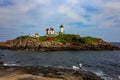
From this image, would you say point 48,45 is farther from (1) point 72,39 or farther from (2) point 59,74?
(2) point 59,74

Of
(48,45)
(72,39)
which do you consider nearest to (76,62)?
(48,45)

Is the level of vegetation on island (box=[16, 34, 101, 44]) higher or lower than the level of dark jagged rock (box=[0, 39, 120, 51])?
higher

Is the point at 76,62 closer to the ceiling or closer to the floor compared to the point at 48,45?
closer to the floor

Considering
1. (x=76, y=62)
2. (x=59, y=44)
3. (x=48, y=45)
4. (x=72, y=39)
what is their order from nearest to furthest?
(x=76, y=62), (x=48, y=45), (x=59, y=44), (x=72, y=39)

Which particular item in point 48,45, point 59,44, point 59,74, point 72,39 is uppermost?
point 72,39

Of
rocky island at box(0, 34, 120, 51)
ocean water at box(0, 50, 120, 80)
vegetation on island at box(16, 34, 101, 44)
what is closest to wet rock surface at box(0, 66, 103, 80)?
ocean water at box(0, 50, 120, 80)

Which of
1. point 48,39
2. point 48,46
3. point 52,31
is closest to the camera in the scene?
point 48,46

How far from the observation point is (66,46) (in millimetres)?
142875

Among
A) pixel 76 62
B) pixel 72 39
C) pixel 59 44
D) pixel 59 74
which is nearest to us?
pixel 59 74

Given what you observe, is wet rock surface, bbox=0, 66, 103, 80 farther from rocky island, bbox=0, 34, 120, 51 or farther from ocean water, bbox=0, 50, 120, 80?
rocky island, bbox=0, 34, 120, 51

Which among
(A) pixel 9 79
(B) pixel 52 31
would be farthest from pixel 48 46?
(A) pixel 9 79

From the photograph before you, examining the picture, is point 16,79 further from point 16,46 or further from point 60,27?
point 60,27

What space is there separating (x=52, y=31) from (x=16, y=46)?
36096mm

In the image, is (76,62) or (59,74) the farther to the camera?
(76,62)
